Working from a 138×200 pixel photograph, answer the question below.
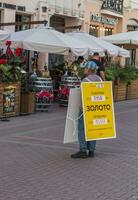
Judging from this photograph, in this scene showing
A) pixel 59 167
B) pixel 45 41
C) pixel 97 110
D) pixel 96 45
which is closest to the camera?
pixel 59 167

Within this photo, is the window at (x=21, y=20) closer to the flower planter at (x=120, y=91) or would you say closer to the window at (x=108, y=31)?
the flower planter at (x=120, y=91)

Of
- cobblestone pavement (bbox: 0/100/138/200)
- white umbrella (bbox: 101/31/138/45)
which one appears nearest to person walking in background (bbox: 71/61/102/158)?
cobblestone pavement (bbox: 0/100/138/200)

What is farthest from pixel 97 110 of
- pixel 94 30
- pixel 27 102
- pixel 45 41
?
pixel 94 30

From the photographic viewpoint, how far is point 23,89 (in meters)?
15.3

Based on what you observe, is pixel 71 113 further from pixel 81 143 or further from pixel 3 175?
pixel 3 175

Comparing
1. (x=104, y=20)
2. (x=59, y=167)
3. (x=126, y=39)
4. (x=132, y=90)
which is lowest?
(x=132, y=90)

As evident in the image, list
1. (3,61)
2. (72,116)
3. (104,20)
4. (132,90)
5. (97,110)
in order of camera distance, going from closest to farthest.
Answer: (72,116) → (97,110) → (3,61) → (132,90) → (104,20)

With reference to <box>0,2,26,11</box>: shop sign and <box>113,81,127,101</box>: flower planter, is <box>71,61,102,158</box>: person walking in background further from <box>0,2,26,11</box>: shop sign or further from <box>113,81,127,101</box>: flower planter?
<box>0,2,26,11</box>: shop sign

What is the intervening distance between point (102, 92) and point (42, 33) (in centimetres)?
766

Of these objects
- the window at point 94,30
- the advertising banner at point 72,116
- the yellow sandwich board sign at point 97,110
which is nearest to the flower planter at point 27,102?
the yellow sandwich board sign at point 97,110

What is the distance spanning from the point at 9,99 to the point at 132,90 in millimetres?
10084

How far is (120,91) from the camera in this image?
869 inches

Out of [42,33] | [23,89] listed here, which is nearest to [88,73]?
[23,89]

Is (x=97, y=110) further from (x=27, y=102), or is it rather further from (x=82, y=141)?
(x=27, y=102)
